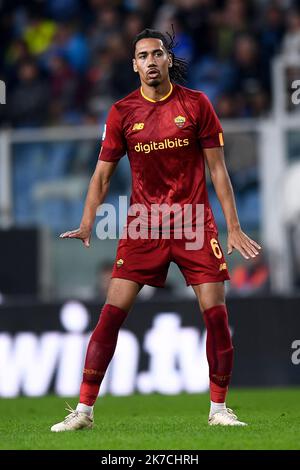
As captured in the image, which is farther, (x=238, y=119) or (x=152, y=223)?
(x=238, y=119)

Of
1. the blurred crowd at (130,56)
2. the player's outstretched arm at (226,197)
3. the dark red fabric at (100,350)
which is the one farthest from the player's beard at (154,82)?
the blurred crowd at (130,56)

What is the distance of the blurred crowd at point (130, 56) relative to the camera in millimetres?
15352

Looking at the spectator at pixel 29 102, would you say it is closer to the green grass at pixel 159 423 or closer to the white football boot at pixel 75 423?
the green grass at pixel 159 423

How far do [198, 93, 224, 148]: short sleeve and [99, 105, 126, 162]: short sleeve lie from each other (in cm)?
51

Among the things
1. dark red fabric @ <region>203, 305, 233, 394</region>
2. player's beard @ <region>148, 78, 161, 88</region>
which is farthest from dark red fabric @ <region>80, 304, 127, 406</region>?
player's beard @ <region>148, 78, 161, 88</region>

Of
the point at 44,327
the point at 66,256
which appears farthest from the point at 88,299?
the point at 66,256

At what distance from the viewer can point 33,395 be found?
12.3m

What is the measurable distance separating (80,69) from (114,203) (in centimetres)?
334

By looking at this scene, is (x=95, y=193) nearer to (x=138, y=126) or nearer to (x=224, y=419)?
(x=138, y=126)

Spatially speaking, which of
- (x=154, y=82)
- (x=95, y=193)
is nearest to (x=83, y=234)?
(x=95, y=193)

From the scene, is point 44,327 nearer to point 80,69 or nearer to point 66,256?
point 66,256

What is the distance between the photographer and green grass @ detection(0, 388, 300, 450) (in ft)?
22.1

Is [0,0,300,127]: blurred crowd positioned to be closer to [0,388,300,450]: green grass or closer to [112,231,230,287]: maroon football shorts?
[0,388,300,450]: green grass

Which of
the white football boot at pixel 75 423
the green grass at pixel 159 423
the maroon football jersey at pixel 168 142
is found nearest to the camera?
the green grass at pixel 159 423
